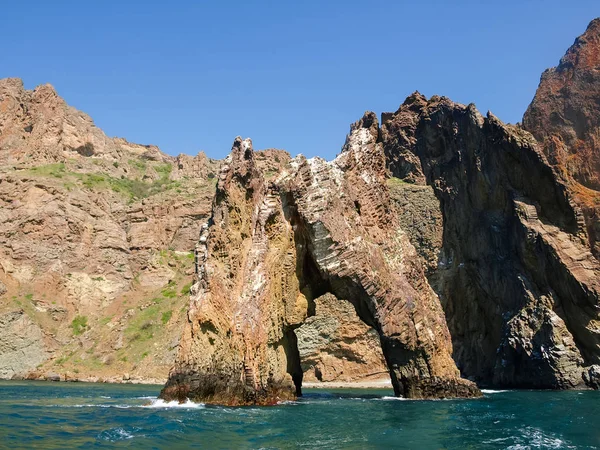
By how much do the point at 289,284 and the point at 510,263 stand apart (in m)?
29.9

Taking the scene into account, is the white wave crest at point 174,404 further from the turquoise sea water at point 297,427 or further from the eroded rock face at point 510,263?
the eroded rock face at point 510,263

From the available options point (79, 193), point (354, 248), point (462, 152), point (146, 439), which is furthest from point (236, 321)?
point (79, 193)

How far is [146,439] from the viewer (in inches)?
527

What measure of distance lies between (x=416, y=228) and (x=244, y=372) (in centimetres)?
4415

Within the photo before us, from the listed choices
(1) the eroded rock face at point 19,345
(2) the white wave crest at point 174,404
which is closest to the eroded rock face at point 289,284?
(2) the white wave crest at point 174,404

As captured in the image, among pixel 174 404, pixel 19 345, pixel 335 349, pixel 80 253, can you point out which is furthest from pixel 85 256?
pixel 174 404

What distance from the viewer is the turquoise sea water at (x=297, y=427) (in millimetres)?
13523

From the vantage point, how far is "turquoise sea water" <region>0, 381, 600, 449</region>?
44.4ft

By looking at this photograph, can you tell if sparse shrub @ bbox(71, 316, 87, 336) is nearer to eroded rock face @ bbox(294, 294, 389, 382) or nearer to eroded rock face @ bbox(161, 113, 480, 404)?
eroded rock face @ bbox(294, 294, 389, 382)

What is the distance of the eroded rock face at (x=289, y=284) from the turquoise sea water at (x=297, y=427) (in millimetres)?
2185

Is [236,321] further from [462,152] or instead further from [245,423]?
[462,152]

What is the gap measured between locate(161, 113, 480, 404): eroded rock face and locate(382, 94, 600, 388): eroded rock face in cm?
1945

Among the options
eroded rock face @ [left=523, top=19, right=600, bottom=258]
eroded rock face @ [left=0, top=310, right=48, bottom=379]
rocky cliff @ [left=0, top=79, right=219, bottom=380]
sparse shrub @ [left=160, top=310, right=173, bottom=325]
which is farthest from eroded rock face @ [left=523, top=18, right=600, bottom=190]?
eroded rock face @ [left=0, top=310, right=48, bottom=379]

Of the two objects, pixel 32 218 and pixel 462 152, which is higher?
pixel 462 152
